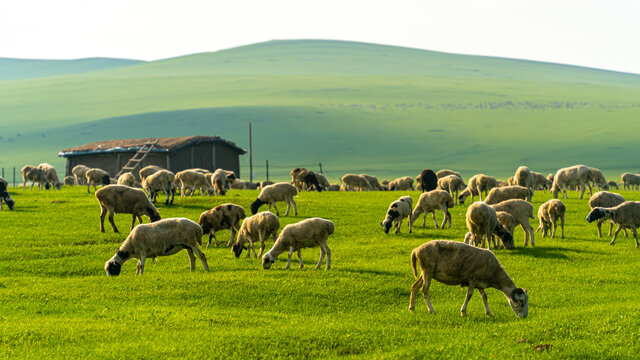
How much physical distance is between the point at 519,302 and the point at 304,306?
4656 mm

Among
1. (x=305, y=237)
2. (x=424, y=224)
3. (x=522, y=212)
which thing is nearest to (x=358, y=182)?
(x=424, y=224)

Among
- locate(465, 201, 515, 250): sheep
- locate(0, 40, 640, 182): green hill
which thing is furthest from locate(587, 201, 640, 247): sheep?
locate(0, 40, 640, 182): green hill

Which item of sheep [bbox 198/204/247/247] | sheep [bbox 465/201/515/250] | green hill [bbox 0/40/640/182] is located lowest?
green hill [bbox 0/40/640/182]

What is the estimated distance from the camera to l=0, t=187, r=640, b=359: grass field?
12133 millimetres

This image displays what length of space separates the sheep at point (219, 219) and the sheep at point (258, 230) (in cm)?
247

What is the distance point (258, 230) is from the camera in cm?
2155

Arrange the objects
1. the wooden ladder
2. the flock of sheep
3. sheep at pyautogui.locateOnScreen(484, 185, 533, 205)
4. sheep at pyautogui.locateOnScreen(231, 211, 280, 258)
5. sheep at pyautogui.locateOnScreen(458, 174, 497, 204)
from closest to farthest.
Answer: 1. the flock of sheep
2. sheep at pyautogui.locateOnScreen(231, 211, 280, 258)
3. sheep at pyautogui.locateOnScreen(484, 185, 533, 205)
4. sheep at pyautogui.locateOnScreen(458, 174, 497, 204)
5. the wooden ladder

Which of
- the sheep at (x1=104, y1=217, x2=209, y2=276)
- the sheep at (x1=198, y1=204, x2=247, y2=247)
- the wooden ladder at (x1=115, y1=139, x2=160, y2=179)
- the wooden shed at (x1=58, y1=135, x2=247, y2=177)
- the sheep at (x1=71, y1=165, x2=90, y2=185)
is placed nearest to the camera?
the sheep at (x1=104, y1=217, x2=209, y2=276)

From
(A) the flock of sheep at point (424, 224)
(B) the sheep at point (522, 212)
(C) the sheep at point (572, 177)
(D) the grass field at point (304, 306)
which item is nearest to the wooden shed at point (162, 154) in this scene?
(A) the flock of sheep at point (424, 224)

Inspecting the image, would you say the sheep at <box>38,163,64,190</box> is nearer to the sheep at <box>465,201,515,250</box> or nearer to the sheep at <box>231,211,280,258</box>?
the sheep at <box>231,211,280,258</box>

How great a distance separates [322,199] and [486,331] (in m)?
26.6

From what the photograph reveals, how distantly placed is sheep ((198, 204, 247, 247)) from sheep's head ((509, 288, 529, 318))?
41.1ft

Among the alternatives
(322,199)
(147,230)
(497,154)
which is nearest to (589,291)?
(147,230)

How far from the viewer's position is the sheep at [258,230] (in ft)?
70.1
